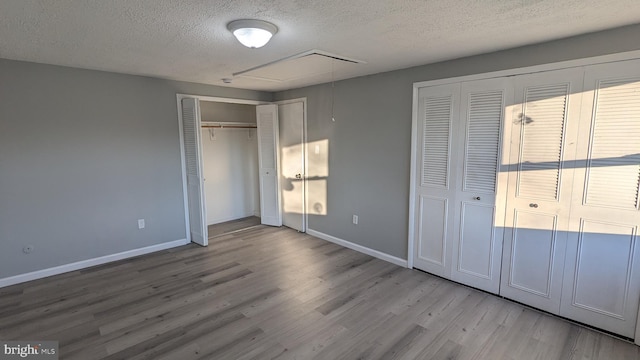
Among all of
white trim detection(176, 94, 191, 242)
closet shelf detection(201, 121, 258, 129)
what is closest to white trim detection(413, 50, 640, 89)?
white trim detection(176, 94, 191, 242)

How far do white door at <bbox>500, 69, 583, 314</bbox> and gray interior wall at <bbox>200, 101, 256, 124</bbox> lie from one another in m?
4.52

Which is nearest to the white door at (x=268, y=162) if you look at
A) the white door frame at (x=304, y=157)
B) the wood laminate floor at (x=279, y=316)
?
the white door frame at (x=304, y=157)

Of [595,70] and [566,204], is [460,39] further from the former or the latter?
[566,204]

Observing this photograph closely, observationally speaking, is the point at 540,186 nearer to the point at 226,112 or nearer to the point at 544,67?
the point at 544,67

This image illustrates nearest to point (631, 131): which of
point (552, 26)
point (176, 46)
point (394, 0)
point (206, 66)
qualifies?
point (552, 26)

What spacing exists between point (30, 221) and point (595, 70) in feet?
18.0

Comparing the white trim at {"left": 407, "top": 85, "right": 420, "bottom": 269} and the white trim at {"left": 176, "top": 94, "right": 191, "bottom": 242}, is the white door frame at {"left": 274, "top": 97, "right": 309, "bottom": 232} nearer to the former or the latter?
the white trim at {"left": 176, "top": 94, "right": 191, "bottom": 242}

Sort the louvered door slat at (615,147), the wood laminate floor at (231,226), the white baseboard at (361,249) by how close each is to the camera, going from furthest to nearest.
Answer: the wood laminate floor at (231,226) → the white baseboard at (361,249) → the louvered door slat at (615,147)

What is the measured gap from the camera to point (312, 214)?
5031 mm

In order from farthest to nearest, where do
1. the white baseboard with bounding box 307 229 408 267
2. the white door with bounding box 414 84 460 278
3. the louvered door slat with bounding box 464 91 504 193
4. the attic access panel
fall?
the white baseboard with bounding box 307 229 408 267 < the white door with bounding box 414 84 460 278 < the attic access panel < the louvered door slat with bounding box 464 91 504 193

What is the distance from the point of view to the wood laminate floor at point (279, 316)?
2346 mm

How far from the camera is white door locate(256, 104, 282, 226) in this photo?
5266 mm

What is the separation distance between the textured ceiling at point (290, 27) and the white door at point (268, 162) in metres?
2.00

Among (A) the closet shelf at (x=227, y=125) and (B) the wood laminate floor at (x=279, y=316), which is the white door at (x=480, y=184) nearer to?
(B) the wood laminate floor at (x=279, y=316)
